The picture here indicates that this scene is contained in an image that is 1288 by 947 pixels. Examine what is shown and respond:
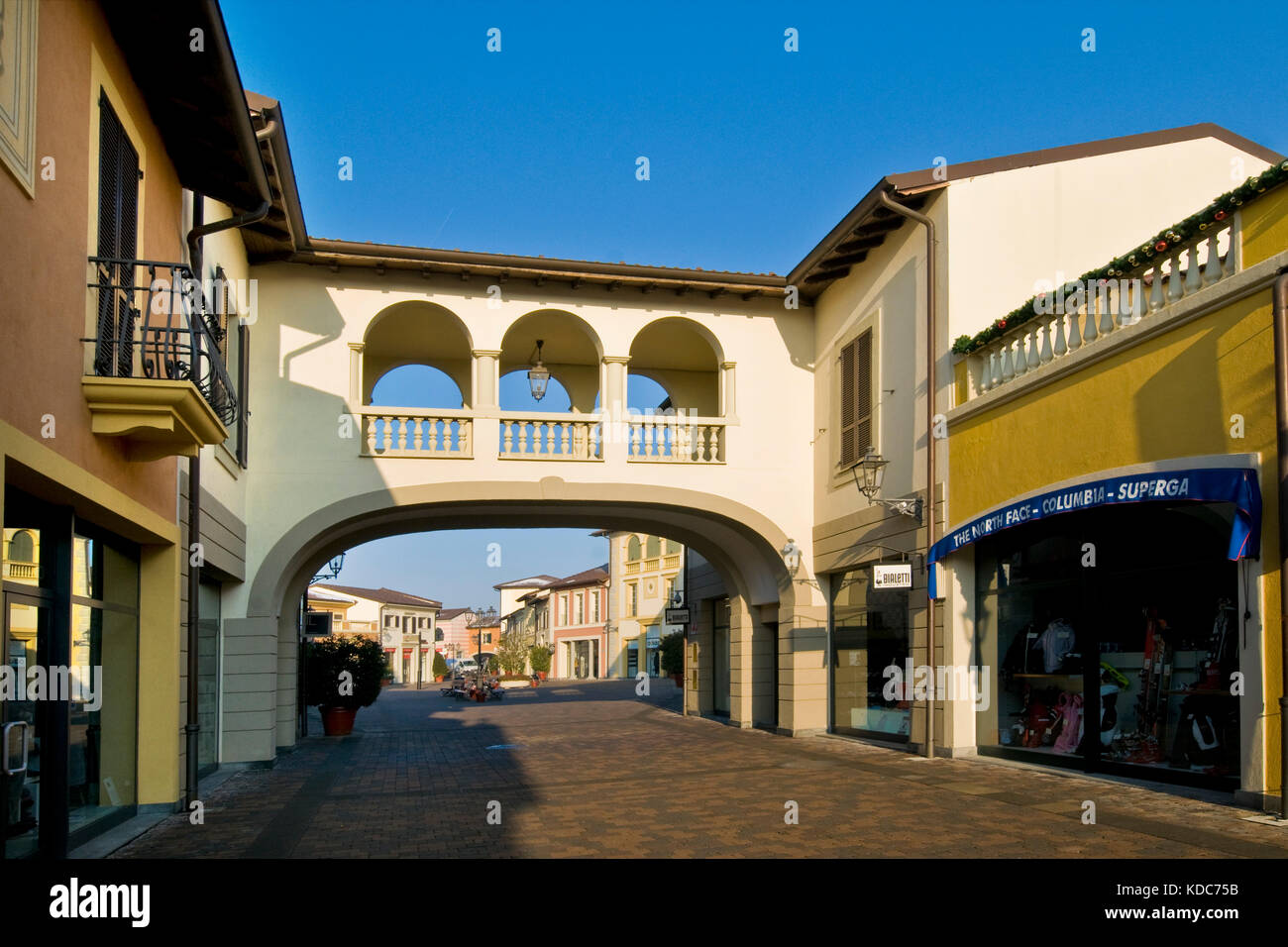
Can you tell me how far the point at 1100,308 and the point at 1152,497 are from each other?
2439 mm

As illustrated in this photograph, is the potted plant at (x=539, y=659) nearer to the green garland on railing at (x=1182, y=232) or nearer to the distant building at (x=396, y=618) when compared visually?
the distant building at (x=396, y=618)

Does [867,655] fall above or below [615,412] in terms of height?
below

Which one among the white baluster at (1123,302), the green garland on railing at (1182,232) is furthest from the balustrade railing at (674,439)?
the white baluster at (1123,302)

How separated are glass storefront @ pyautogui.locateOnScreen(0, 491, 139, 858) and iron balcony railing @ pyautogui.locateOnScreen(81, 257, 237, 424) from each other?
1.20 metres

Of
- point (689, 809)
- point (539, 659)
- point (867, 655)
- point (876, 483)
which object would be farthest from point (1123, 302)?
point (539, 659)

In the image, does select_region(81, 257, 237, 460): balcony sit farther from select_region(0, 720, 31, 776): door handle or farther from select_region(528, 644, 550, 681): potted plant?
select_region(528, 644, 550, 681): potted plant

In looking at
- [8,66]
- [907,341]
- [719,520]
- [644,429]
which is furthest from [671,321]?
[8,66]

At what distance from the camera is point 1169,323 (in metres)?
10.2

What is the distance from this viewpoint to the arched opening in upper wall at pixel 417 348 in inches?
737

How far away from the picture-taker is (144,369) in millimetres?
8500

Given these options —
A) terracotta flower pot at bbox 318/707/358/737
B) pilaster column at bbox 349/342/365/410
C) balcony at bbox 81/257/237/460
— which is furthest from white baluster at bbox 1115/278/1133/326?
terracotta flower pot at bbox 318/707/358/737

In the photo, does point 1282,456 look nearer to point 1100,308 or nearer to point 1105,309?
point 1105,309

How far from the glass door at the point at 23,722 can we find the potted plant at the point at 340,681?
12.9 meters
